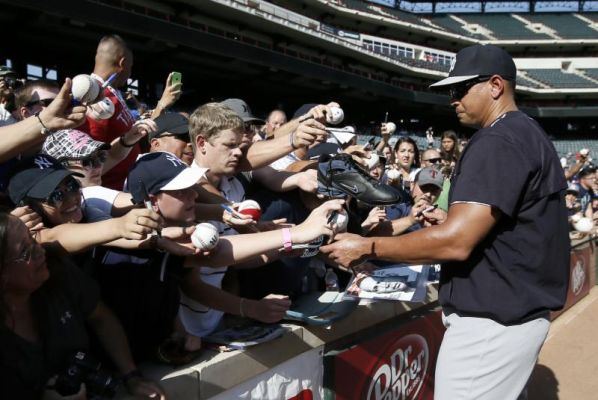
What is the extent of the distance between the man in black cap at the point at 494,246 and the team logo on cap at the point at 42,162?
4.02 feet

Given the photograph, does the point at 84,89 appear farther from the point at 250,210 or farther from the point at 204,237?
the point at 250,210

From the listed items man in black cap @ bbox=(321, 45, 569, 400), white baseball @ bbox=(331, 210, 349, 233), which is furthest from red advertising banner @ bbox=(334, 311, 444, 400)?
white baseball @ bbox=(331, 210, 349, 233)

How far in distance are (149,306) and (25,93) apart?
1.92 m

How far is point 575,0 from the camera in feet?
167

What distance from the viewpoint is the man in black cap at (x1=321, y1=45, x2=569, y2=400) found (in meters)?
2.08

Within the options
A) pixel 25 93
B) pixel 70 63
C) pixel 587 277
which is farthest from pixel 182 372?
pixel 70 63

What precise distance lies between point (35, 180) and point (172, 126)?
1241 mm

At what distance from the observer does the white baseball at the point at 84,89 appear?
6.39 feet

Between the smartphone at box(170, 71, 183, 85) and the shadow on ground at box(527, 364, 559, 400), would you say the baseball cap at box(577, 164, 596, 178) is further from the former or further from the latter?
the smartphone at box(170, 71, 183, 85)

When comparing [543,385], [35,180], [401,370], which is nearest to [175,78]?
[35,180]

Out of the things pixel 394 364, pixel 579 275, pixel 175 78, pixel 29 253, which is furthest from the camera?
pixel 579 275

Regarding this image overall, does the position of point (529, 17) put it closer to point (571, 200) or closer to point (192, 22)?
point (192, 22)

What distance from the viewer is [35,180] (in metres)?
1.90

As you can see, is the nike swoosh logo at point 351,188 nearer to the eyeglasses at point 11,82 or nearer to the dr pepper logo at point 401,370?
the dr pepper logo at point 401,370
